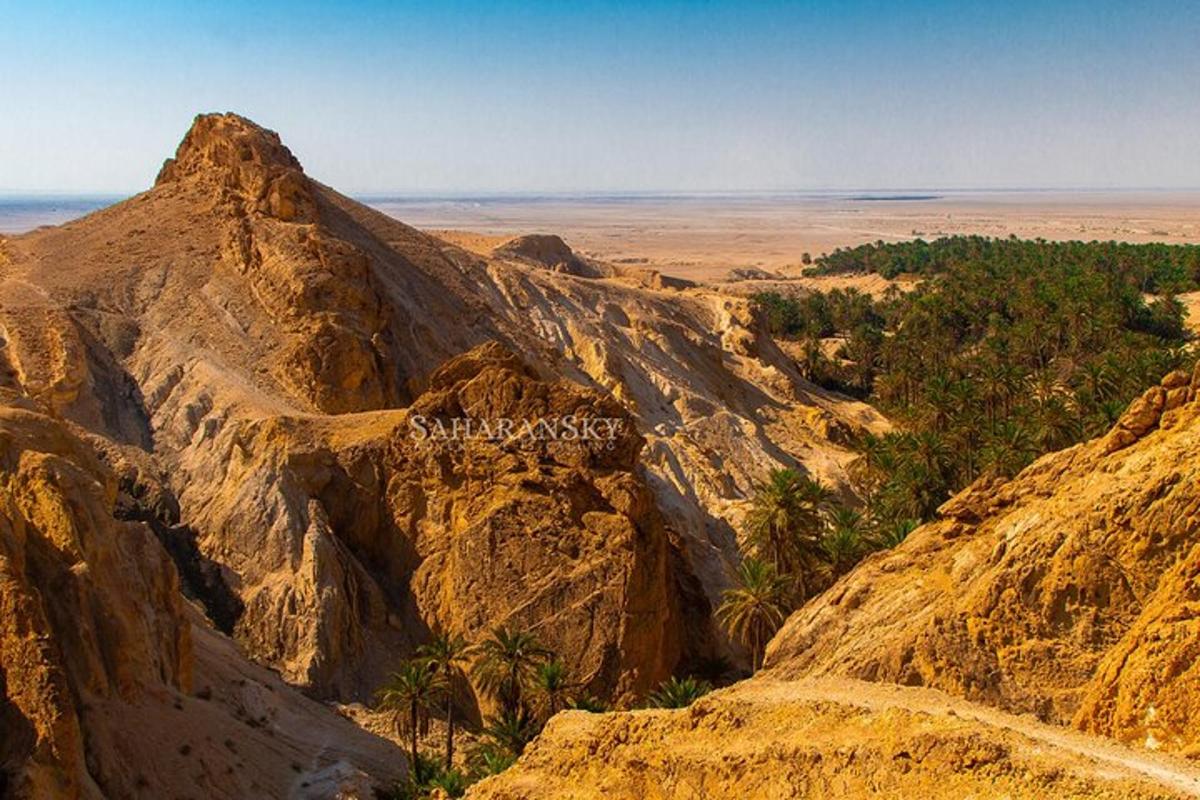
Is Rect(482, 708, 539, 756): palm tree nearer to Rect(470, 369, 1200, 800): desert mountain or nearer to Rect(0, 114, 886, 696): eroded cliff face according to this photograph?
Rect(0, 114, 886, 696): eroded cliff face

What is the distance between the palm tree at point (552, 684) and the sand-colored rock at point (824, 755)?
10.5 meters

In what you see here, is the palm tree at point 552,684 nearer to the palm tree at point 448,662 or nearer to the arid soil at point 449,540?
the arid soil at point 449,540

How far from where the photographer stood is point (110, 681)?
22.0 meters

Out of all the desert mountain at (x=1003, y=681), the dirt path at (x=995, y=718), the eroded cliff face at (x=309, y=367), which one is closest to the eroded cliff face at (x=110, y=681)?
the eroded cliff face at (x=309, y=367)

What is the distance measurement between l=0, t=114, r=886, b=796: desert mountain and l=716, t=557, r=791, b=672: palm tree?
320 cm

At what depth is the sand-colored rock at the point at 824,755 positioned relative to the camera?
1124 cm

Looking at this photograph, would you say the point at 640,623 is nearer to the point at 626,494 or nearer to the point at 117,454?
the point at 626,494

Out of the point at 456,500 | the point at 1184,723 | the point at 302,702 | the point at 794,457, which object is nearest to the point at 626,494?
the point at 456,500

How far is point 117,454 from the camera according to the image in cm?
3872

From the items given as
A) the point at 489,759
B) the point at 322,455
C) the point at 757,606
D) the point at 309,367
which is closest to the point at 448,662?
the point at 489,759

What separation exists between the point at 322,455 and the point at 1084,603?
2688cm

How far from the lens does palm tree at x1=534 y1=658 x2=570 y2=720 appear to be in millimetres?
27406

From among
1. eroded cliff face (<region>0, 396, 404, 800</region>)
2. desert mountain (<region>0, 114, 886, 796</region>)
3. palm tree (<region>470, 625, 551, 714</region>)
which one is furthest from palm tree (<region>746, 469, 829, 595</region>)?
eroded cliff face (<region>0, 396, 404, 800</region>)

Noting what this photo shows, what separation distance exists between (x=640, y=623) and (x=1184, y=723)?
1919 cm
